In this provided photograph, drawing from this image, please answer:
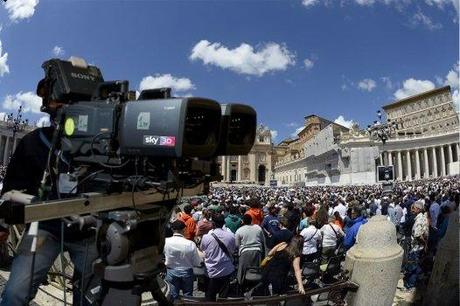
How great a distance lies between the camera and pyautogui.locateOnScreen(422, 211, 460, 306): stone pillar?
465cm

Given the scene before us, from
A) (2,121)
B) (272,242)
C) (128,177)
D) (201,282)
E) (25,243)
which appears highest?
(2,121)

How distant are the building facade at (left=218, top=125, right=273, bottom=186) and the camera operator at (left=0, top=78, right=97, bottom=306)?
10342cm

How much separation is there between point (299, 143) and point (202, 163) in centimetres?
13011

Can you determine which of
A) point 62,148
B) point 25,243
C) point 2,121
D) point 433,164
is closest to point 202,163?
point 62,148

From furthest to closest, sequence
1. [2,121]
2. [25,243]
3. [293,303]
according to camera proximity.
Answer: [2,121] < [293,303] < [25,243]

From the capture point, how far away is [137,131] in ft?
6.58

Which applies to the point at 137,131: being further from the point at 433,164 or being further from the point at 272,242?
the point at 433,164

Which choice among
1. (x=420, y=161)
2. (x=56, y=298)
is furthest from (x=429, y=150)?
(x=56, y=298)

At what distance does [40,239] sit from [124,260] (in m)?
0.63

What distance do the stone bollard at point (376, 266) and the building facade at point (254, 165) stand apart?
3983 inches

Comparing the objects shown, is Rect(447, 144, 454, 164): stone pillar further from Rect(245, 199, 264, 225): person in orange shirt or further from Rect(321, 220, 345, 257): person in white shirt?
Rect(321, 220, 345, 257): person in white shirt

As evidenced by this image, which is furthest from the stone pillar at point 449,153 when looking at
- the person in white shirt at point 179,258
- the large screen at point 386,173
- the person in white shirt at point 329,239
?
the person in white shirt at point 179,258

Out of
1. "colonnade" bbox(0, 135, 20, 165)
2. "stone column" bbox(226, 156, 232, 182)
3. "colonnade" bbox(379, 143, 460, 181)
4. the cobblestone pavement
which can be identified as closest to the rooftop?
"colonnade" bbox(379, 143, 460, 181)

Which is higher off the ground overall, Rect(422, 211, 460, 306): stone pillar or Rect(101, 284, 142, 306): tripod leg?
Rect(101, 284, 142, 306): tripod leg
